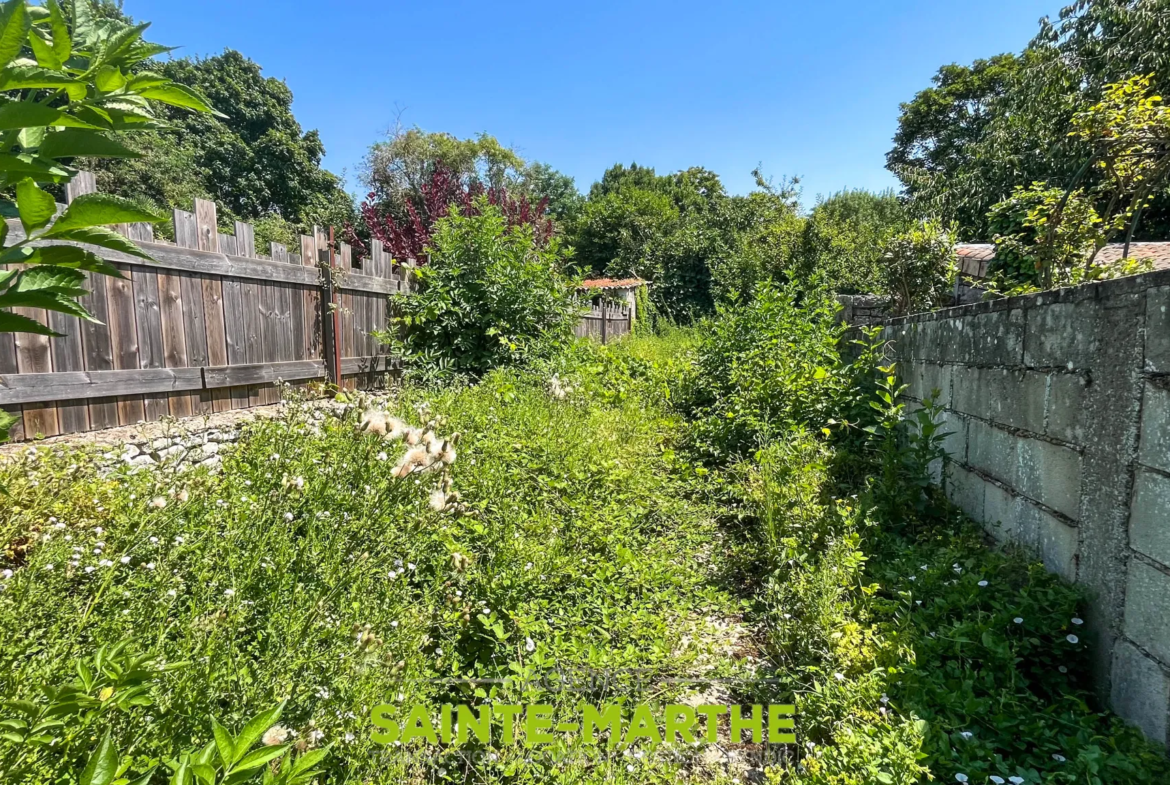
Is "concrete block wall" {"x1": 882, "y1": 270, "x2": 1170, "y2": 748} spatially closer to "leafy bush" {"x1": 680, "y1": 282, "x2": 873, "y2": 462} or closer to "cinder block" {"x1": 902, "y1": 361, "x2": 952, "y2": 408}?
"cinder block" {"x1": 902, "y1": 361, "x2": 952, "y2": 408}

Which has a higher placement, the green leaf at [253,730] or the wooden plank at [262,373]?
the wooden plank at [262,373]

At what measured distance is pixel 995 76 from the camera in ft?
67.6

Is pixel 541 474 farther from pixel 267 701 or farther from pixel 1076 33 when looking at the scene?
pixel 1076 33

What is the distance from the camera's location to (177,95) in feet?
2.44

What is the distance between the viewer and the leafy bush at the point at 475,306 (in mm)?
5805

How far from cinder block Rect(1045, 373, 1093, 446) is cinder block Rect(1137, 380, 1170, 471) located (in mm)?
270

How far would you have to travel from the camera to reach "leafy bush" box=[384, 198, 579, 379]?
580 cm

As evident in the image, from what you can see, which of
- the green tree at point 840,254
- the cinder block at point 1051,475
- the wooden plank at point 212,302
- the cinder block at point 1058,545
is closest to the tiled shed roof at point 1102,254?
the green tree at point 840,254

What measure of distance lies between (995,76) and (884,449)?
25.5m

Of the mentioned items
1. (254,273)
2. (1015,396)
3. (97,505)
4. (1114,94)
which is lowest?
(97,505)

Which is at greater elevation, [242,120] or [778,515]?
[242,120]

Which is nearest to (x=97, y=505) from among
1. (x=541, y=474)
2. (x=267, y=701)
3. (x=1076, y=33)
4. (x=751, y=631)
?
(x=267, y=701)

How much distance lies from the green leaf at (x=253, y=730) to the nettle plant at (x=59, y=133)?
0.51m

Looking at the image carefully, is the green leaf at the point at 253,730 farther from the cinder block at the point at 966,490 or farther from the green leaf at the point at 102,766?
the cinder block at the point at 966,490
